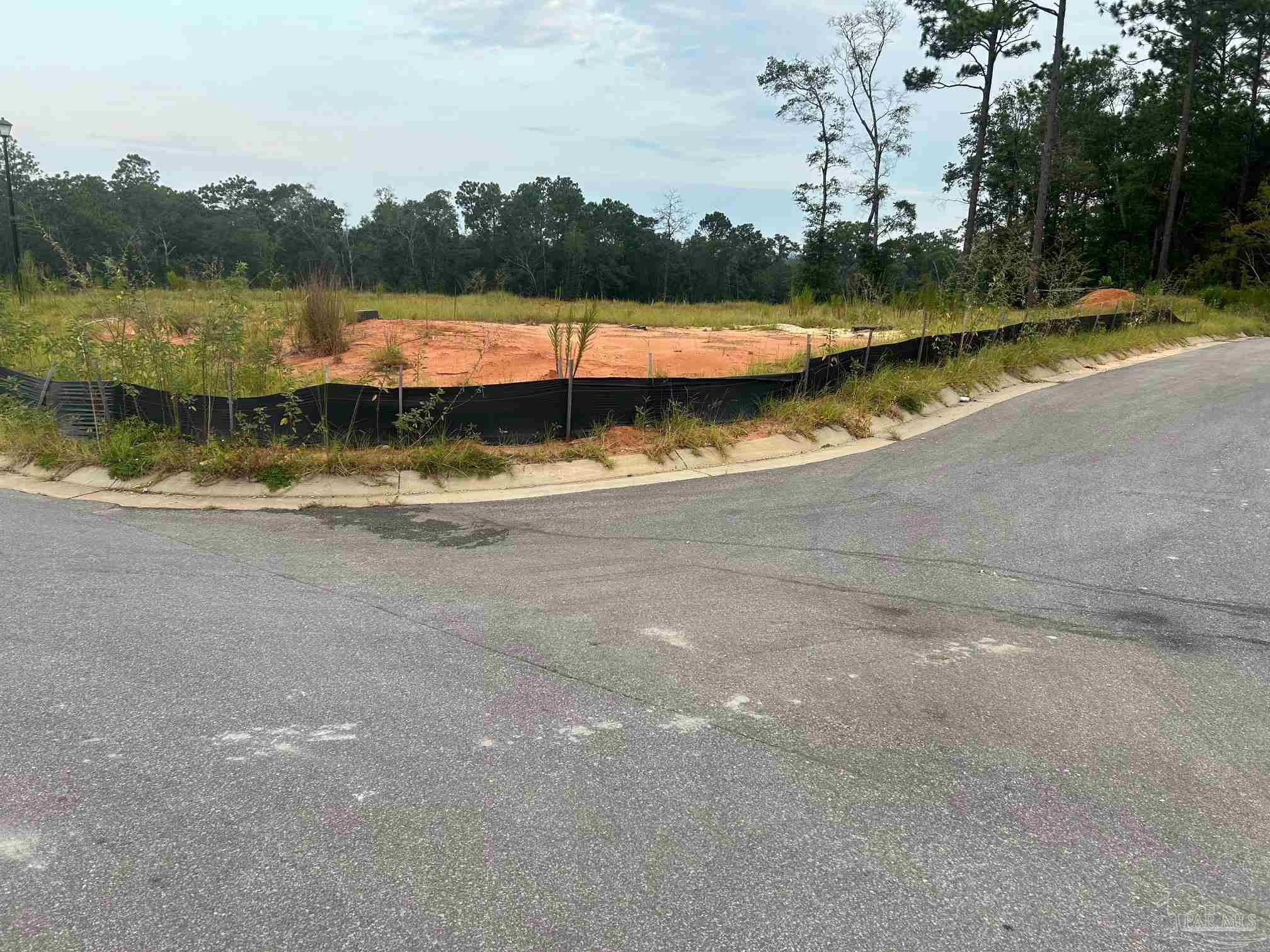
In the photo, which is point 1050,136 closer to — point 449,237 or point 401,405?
point 401,405

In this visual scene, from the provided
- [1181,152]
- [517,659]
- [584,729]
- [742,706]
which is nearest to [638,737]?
[584,729]

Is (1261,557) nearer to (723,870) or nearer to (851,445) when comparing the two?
(851,445)

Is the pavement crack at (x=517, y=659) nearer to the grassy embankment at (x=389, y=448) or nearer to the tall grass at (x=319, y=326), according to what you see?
the grassy embankment at (x=389, y=448)

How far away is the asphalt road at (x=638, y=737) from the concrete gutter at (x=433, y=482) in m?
1.19

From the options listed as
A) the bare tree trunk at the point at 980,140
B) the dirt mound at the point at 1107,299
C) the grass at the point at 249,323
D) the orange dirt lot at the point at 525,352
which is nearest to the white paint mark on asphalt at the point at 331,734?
the grass at the point at 249,323

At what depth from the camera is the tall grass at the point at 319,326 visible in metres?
16.0

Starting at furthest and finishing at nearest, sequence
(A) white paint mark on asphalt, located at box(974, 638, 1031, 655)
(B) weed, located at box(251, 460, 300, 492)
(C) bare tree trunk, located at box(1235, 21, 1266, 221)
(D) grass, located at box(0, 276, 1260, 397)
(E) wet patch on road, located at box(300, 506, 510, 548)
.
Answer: (C) bare tree trunk, located at box(1235, 21, 1266, 221) → (D) grass, located at box(0, 276, 1260, 397) → (B) weed, located at box(251, 460, 300, 492) → (E) wet patch on road, located at box(300, 506, 510, 548) → (A) white paint mark on asphalt, located at box(974, 638, 1031, 655)

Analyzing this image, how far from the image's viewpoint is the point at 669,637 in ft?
A: 16.5

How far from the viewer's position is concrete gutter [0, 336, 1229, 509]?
8750 millimetres

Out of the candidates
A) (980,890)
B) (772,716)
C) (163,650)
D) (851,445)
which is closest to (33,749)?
(163,650)

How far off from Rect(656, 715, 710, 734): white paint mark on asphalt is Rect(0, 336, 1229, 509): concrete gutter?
206 inches

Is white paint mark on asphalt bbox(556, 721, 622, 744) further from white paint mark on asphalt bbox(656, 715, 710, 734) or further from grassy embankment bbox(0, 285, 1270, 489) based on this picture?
grassy embankment bbox(0, 285, 1270, 489)

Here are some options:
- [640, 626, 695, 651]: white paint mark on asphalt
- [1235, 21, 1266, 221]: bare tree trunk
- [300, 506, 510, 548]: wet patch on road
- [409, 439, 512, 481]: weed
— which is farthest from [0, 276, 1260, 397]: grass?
[1235, 21, 1266, 221]: bare tree trunk

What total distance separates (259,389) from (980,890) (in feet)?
36.3
